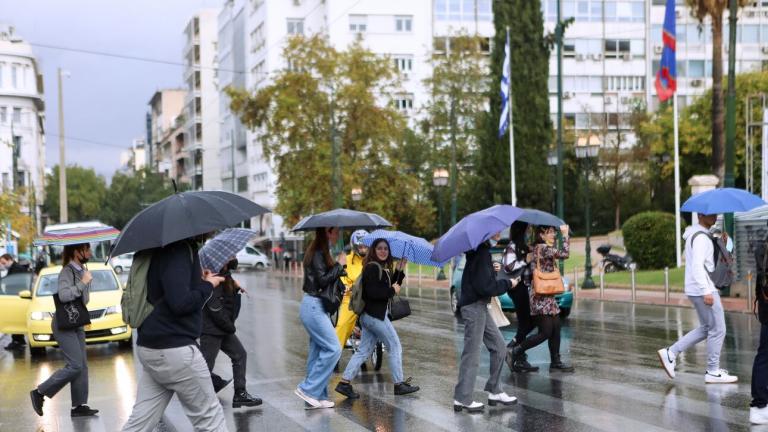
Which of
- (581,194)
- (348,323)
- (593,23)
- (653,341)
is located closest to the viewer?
(348,323)

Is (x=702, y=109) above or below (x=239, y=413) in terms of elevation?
above

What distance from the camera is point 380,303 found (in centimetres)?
1123

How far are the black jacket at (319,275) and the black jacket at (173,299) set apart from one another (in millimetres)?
3488

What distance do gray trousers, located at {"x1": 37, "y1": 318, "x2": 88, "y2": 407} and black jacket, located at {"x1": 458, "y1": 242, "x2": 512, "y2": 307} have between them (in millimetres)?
3922

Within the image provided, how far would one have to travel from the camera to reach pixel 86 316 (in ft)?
35.1

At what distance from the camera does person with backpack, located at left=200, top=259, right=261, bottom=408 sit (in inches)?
425

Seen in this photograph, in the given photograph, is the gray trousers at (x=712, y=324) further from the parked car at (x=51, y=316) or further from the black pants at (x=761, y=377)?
the parked car at (x=51, y=316)

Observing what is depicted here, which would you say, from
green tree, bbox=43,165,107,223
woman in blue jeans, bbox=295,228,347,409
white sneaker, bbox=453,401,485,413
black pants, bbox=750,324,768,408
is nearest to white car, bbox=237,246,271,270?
woman in blue jeans, bbox=295,228,347,409

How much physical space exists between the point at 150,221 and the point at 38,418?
15.8ft

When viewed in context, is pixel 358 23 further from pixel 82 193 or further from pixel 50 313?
pixel 82 193

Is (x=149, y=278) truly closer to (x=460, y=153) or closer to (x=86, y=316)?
(x=86, y=316)

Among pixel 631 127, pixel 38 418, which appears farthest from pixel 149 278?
pixel 631 127

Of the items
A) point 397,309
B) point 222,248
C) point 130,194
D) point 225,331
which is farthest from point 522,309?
point 130,194

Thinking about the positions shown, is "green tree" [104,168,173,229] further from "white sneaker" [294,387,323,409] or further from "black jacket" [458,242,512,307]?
"black jacket" [458,242,512,307]
